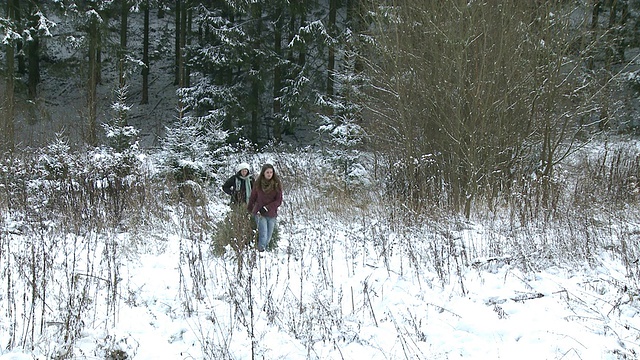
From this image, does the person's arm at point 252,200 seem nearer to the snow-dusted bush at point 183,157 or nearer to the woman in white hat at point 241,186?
the woman in white hat at point 241,186

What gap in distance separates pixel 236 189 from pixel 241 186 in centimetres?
10

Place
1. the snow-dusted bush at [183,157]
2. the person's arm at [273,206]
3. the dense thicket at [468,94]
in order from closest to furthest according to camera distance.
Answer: the person's arm at [273,206] → the dense thicket at [468,94] → the snow-dusted bush at [183,157]

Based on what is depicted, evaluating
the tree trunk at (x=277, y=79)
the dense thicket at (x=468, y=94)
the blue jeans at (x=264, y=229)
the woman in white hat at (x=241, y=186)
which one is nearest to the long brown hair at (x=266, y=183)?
the blue jeans at (x=264, y=229)

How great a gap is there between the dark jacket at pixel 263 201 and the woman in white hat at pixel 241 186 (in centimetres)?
40

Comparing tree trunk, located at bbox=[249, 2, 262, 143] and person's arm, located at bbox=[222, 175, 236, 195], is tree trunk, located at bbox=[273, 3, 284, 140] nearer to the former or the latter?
tree trunk, located at bbox=[249, 2, 262, 143]

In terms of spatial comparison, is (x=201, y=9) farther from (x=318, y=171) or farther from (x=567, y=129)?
(x=567, y=129)

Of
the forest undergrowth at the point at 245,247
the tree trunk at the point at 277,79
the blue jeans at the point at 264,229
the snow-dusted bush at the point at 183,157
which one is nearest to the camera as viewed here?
the forest undergrowth at the point at 245,247

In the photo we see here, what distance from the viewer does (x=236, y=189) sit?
7176mm

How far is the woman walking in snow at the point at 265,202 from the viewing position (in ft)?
21.2

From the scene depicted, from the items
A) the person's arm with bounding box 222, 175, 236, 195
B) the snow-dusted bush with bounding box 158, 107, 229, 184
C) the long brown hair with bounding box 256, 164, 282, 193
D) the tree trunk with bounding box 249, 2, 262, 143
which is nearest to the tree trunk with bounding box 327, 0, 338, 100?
the tree trunk with bounding box 249, 2, 262, 143

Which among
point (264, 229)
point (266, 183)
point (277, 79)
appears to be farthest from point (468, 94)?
point (277, 79)

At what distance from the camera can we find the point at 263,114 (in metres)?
20.2

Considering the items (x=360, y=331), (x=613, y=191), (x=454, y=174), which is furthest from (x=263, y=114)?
(x=360, y=331)

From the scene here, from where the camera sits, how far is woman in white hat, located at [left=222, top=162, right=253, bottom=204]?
23.2 feet
